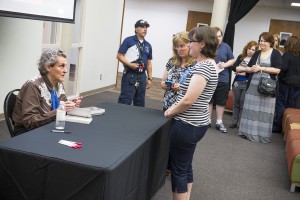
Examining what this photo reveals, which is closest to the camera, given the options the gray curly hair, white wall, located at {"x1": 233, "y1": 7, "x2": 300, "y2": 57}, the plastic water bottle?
the plastic water bottle

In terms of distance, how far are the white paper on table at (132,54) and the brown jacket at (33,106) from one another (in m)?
1.97

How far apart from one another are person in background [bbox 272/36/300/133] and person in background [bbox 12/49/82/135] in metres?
3.87

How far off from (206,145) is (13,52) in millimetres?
2673

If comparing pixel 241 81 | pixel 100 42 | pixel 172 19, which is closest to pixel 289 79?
pixel 241 81

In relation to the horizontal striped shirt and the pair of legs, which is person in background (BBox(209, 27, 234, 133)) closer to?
the pair of legs

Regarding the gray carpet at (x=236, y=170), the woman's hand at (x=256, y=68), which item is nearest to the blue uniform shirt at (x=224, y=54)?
the woman's hand at (x=256, y=68)

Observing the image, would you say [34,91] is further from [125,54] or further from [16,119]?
[125,54]

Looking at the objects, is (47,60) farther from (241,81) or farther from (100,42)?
(100,42)

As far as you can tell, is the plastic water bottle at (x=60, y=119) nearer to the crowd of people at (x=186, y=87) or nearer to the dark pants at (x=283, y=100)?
the crowd of people at (x=186, y=87)

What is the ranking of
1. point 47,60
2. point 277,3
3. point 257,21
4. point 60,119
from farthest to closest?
point 257,21 → point 277,3 → point 47,60 → point 60,119

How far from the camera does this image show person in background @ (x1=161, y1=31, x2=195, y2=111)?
9.34 feet

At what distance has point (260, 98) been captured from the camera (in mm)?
4844

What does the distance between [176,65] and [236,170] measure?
150 cm

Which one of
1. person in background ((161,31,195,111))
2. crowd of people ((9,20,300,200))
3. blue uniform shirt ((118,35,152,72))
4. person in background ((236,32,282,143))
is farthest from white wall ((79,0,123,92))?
person in background ((161,31,195,111))
